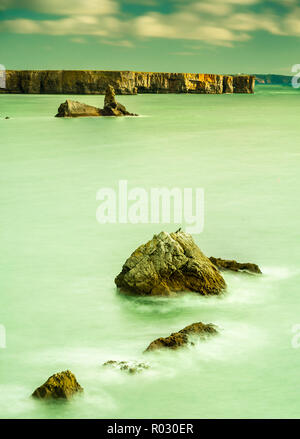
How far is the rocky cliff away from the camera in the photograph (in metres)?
115

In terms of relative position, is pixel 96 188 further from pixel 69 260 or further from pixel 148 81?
pixel 148 81

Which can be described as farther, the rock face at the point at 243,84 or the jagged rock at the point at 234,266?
the rock face at the point at 243,84

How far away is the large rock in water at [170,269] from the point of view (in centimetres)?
673

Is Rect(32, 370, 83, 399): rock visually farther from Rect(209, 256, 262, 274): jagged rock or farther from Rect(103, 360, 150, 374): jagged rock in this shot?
Rect(209, 256, 262, 274): jagged rock

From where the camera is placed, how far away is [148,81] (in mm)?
126500

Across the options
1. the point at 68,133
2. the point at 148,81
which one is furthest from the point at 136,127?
the point at 148,81

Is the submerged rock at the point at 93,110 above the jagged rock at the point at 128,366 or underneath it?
above

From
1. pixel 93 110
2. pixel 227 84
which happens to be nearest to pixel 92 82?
→ pixel 227 84

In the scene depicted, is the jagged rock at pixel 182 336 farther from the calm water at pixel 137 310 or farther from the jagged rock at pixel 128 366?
the jagged rock at pixel 128 366

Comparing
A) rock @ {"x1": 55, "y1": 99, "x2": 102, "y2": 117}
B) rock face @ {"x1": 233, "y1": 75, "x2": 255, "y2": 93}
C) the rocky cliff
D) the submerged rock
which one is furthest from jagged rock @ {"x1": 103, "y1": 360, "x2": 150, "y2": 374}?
rock face @ {"x1": 233, "y1": 75, "x2": 255, "y2": 93}

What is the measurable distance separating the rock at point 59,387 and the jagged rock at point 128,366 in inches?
20.4

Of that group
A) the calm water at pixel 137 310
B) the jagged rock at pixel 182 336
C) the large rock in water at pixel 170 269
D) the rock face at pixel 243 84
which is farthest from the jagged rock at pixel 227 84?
the jagged rock at pixel 182 336

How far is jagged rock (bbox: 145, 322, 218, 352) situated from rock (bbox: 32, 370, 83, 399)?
2.96ft

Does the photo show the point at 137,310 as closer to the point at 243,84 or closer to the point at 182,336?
the point at 182,336
